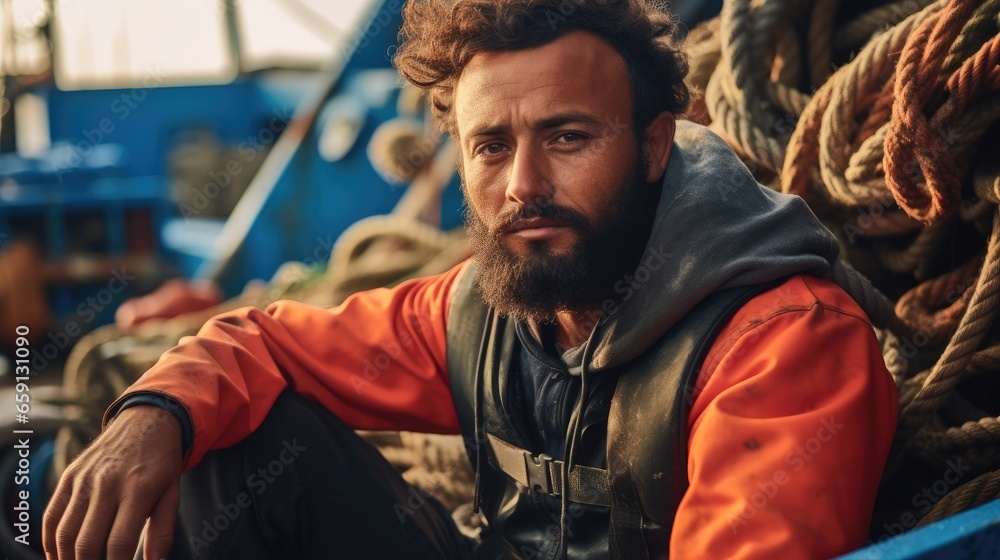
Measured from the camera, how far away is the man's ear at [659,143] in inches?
60.2

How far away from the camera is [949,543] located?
993 mm

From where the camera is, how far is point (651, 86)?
1548 mm

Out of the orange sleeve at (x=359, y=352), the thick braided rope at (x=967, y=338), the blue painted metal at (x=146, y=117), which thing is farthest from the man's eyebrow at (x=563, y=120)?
the blue painted metal at (x=146, y=117)

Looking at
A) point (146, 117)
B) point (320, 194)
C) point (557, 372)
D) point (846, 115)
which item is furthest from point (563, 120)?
point (146, 117)

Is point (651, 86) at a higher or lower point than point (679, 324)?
higher

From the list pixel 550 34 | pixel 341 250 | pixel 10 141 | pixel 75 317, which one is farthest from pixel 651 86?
pixel 10 141

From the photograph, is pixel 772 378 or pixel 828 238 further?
pixel 828 238

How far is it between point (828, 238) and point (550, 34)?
52 cm

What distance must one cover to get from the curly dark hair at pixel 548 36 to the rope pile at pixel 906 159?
1.31 ft

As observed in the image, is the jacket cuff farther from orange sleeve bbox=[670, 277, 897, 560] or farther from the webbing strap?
orange sleeve bbox=[670, 277, 897, 560]

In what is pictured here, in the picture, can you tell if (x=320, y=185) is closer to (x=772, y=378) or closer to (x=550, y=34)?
(x=550, y=34)

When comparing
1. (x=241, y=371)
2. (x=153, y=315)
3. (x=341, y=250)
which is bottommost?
(x=153, y=315)

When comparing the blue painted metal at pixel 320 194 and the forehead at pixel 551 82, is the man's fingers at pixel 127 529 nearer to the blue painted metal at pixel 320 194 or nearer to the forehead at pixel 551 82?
the forehead at pixel 551 82

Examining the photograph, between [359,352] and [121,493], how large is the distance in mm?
505
